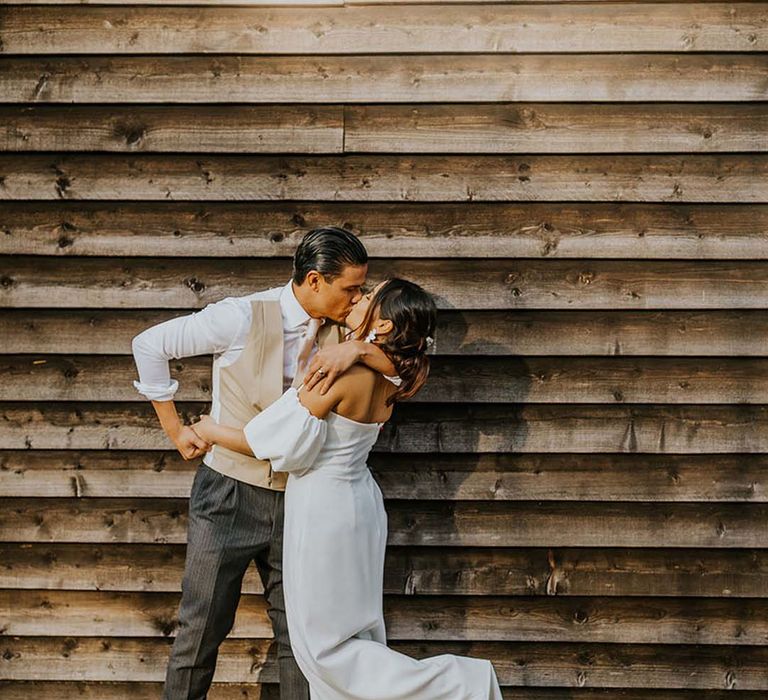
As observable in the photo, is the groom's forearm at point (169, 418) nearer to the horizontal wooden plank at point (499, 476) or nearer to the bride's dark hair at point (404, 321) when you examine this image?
the horizontal wooden plank at point (499, 476)

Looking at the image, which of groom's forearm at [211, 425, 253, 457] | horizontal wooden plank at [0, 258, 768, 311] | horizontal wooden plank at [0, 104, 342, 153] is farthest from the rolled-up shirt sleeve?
horizontal wooden plank at [0, 104, 342, 153]

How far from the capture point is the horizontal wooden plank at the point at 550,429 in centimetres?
331

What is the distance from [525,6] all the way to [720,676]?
8.51 feet

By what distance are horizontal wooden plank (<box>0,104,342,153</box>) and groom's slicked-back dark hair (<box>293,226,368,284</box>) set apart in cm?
64

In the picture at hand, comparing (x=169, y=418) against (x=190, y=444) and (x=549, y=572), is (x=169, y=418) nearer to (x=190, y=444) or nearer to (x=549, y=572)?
(x=190, y=444)

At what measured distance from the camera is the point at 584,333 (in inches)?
129

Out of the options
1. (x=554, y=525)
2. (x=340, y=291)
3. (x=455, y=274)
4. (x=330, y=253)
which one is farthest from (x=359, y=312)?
(x=554, y=525)

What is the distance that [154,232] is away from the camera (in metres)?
3.28

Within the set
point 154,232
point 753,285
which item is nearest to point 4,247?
point 154,232

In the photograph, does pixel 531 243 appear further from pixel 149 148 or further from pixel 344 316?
pixel 149 148

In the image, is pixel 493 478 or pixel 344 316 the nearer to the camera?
pixel 344 316

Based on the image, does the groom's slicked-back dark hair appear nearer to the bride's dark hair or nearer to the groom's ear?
the groom's ear

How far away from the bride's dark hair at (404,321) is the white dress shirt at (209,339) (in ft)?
0.88

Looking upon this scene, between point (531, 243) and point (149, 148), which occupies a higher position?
point (149, 148)
